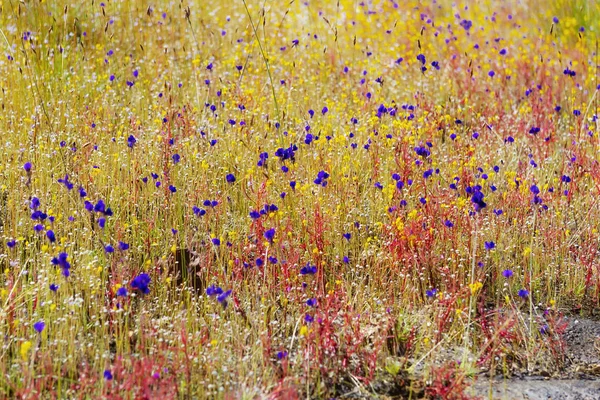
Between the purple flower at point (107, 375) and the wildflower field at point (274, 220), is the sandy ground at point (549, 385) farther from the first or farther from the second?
the purple flower at point (107, 375)

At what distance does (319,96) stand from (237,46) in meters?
1.10

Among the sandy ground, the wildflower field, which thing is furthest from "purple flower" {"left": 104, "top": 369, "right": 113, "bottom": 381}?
the sandy ground

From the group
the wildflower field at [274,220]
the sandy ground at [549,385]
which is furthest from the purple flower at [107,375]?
the sandy ground at [549,385]

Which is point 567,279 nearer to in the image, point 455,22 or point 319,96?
point 319,96

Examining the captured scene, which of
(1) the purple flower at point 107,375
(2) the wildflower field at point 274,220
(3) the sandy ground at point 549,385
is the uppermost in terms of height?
(2) the wildflower field at point 274,220

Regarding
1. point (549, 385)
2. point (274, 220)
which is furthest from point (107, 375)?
point (549, 385)

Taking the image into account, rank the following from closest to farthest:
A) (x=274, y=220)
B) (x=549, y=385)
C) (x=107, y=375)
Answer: (x=107, y=375) < (x=549, y=385) < (x=274, y=220)

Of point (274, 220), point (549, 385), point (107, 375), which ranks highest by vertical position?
point (274, 220)

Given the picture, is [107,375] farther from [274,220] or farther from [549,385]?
[549,385]

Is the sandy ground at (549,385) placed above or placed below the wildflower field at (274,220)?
below

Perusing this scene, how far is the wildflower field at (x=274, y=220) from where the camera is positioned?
299 centimetres

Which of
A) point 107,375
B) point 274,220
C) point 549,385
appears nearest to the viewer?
point 107,375

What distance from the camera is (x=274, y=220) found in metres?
3.92

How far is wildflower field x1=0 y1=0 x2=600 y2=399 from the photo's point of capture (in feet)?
9.80
